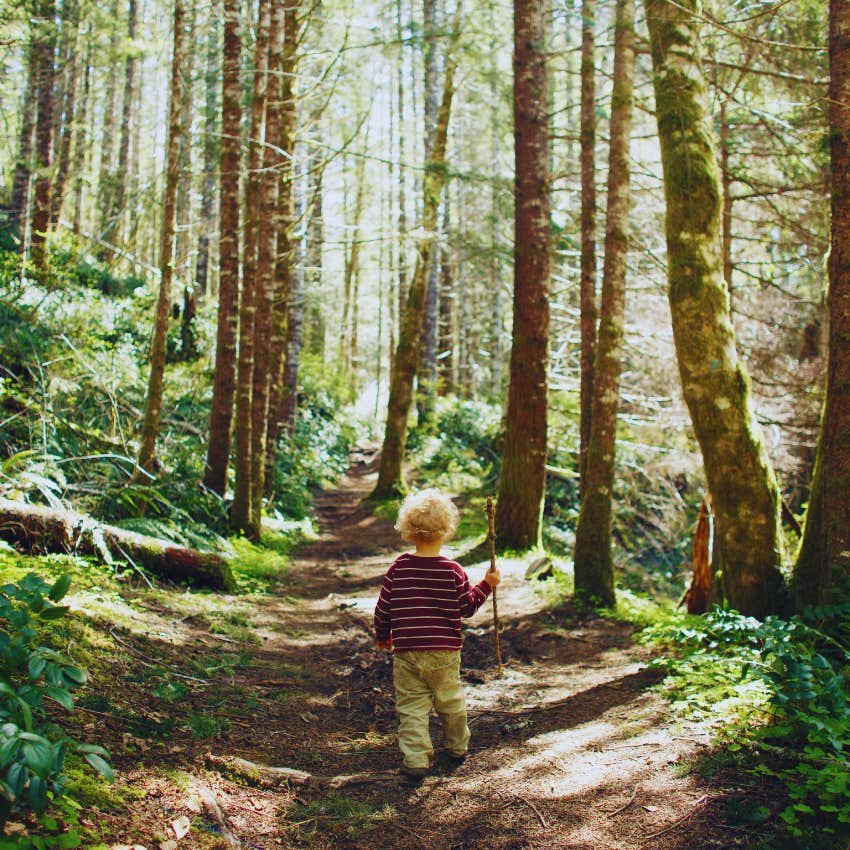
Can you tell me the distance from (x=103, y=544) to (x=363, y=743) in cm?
335

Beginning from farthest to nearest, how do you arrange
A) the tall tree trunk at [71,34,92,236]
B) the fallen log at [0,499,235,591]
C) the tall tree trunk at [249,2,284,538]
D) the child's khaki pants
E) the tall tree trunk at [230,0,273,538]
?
the tall tree trunk at [71,34,92,236] → the tall tree trunk at [249,2,284,538] → the tall tree trunk at [230,0,273,538] → the fallen log at [0,499,235,591] → the child's khaki pants

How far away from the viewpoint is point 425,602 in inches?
181

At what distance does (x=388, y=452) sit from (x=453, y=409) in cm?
701

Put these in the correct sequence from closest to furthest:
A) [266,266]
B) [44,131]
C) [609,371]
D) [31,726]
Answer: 1. [31,726]
2. [609,371]
3. [266,266]
4. [44,131]

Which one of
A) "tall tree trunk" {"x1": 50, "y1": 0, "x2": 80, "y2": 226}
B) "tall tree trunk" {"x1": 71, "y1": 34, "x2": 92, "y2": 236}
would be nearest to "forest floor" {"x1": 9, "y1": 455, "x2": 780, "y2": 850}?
"tall tree trunk" {"x1": 50, "y1": 0, "x2": 80, "y2": 226}

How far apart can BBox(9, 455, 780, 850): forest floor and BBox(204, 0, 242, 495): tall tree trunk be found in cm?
394

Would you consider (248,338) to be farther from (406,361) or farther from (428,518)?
(406,361)

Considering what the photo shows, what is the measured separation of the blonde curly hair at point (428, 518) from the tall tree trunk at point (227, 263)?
6.87 meters

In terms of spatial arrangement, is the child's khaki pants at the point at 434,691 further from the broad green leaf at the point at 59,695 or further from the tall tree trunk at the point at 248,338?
the tall tree trunk at the point at 248,338

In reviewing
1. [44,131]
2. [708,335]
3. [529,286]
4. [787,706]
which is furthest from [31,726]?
[44,131]

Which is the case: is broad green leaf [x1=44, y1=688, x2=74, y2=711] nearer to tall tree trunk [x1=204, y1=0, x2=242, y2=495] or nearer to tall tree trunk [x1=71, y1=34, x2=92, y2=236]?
tall tree trunk [x1=204, y1=0, x2=242, y2=495]

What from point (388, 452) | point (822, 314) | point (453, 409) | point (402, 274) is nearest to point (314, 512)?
point (388, 452)

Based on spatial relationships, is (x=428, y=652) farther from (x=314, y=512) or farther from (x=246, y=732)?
(x=314, y=512)

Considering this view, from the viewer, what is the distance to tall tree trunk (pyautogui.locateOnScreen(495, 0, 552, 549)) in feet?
33.4
